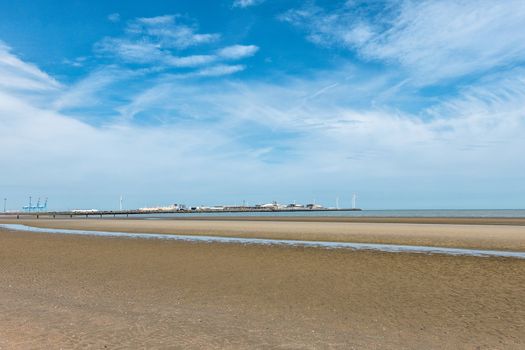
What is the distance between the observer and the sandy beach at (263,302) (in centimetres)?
884

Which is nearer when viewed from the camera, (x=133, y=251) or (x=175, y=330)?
(x=175, y=330)

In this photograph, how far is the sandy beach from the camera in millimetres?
8844

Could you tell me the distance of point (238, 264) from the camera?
2039cm

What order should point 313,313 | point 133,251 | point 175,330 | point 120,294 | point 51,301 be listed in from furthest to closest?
point 133,251 < point 120,294 < point 51,301 < point 313,313 < point 175,330

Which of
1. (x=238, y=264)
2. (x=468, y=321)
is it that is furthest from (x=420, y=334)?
(x=238, y=264)

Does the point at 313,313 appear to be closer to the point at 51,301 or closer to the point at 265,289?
the point at 265,289

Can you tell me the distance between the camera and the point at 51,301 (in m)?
12.4

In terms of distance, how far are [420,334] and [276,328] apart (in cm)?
330

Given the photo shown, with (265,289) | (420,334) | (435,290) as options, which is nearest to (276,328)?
(420,334)

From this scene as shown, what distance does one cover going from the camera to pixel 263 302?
41.6 ft

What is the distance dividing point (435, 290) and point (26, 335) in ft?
40.7

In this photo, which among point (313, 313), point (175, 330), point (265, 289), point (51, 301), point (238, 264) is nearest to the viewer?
point (175, 330)

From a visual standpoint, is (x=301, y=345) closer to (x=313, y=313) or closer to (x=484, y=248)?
(x=313, y=313)

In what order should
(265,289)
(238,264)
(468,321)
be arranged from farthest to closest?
(238,264)
(265,289)
(468,321)
